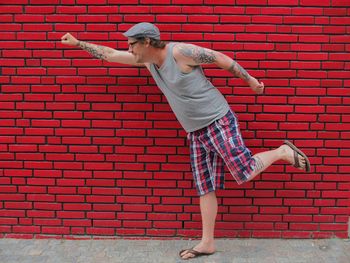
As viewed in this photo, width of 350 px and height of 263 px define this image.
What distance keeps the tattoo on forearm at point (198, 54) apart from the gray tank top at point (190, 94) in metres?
0.10

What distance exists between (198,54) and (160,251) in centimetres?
166

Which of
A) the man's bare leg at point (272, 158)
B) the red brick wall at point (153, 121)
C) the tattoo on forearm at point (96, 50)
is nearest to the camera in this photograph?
the man's bare leg at point (272, 158)

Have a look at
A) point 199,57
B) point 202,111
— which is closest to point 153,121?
point 202,111

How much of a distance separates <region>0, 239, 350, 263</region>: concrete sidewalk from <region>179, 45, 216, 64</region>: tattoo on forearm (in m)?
1.58

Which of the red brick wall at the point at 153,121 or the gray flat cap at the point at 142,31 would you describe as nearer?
the gray flat cap at the point at 142,31

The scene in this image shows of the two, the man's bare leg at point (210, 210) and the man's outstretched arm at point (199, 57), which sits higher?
the man's outstretched arm at point (199, 57)

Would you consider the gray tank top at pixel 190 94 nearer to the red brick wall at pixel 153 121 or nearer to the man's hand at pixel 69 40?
the red brick wall at pixel 153 121

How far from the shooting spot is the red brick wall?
3855mm

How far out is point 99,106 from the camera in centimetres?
398

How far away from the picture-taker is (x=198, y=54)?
3420mm

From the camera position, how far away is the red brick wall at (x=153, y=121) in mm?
3855

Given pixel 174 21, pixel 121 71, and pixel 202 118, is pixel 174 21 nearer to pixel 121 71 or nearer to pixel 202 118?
pixel 121 71

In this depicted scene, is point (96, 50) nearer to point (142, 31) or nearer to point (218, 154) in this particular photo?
point (142, 31)

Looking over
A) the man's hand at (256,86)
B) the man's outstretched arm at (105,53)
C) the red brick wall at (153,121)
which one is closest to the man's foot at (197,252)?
the red brick wall at (153,121)
